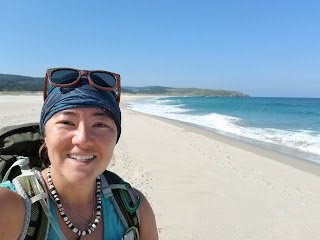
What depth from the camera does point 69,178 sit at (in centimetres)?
117

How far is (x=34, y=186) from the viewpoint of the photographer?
45.1 inches

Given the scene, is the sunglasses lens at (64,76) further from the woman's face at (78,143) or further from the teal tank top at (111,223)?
the teal tank top at (111,223)

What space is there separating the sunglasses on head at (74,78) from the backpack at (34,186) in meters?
0.48

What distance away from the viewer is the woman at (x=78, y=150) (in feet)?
3.84

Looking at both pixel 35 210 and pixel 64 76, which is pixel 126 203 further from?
pixel 64 76

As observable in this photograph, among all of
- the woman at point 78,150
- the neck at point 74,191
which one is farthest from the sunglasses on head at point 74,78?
the neck at point 74,191

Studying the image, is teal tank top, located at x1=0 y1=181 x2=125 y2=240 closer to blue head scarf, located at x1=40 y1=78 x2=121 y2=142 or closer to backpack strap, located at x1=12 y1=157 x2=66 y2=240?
backpack strap, located at x1=12 y1=157 x2=66 y2=240

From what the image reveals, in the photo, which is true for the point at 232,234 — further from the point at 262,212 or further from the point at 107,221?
the point at 107,221

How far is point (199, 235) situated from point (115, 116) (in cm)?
305

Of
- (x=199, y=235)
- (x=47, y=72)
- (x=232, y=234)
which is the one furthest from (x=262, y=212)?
(x=47, y=72)

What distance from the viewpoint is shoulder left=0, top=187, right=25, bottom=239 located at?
98cm

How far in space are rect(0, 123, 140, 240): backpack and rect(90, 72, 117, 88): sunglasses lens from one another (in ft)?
1.82

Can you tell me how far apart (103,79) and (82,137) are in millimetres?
395

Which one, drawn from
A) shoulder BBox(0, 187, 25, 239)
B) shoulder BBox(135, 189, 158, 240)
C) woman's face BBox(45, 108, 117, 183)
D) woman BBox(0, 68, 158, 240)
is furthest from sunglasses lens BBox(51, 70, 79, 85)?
shoulder BBox(135, 189, 158, 240)
